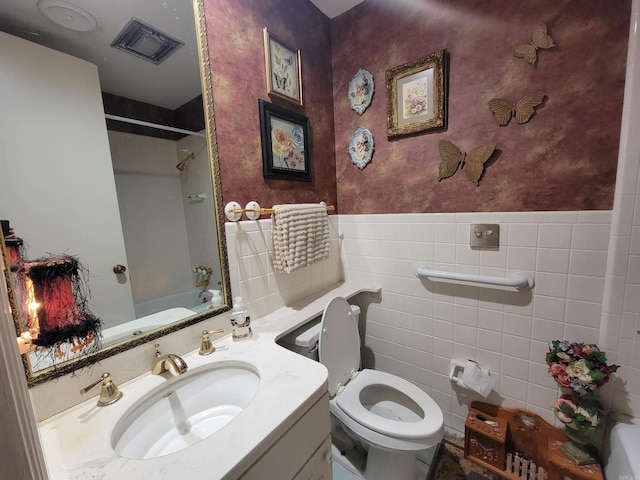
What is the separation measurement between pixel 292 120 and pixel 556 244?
1397 millimetres

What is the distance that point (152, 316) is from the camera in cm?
92

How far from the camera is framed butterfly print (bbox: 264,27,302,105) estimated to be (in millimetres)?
1265

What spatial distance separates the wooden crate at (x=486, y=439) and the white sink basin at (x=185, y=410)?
1.19 meters

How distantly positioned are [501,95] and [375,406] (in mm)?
1642

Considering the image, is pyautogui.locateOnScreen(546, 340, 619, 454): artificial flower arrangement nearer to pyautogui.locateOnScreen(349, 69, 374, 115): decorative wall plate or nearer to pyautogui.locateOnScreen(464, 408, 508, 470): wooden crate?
pyautogui.locateOnScreen(464, 408, 508, 470): wooden crate

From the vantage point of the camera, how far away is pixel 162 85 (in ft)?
3.17

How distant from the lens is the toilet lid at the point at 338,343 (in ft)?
4.03

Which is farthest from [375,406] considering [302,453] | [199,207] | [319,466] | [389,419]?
[199,207]

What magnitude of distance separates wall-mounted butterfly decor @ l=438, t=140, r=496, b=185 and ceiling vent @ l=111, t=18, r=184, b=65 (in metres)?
1.28

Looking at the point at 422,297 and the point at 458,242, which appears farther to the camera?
the point at 422,297

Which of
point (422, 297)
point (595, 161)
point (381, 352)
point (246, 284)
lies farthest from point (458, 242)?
point (246, 284)

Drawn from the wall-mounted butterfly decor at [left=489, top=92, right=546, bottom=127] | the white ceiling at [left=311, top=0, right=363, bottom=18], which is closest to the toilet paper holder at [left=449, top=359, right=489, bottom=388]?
the wall-mounted butterfly decor at [left=489, top=92, right=546, bottom=127]

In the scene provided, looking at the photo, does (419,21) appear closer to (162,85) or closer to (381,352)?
(162,85)

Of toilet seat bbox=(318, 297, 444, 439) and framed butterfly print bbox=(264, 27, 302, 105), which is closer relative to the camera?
toilet seat bbox=(318, 297, 444, 439)
